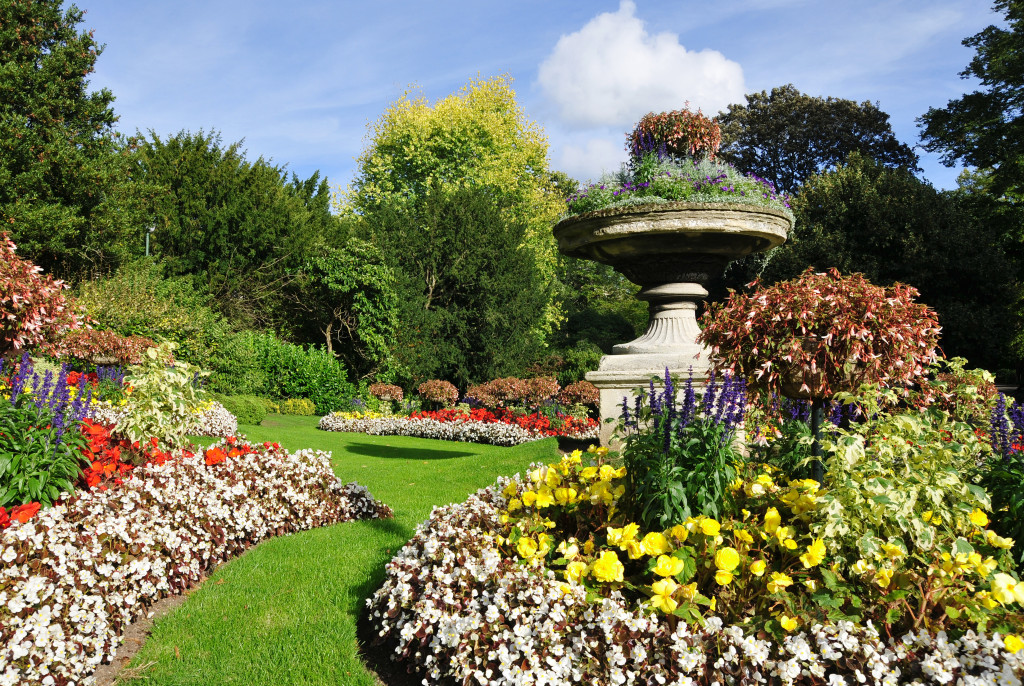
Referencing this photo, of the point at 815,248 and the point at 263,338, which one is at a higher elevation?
the point at 815,248

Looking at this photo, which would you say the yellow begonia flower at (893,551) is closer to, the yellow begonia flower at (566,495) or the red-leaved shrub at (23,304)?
the yellow begonia flower at (566,495)

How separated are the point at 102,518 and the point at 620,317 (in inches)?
982

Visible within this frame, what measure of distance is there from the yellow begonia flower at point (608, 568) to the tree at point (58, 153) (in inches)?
634

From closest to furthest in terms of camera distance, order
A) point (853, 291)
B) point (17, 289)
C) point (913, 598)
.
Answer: point (913, 598) < point (853, 291) < point (17, 289)

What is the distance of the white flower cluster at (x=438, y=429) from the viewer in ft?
40.3

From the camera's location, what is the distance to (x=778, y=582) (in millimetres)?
2658

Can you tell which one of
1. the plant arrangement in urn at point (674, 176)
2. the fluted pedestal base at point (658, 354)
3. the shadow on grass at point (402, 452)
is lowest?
the shadow on grass at point (402, 452)

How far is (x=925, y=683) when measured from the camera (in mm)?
2367

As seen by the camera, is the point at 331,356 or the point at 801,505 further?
the point at 331,356

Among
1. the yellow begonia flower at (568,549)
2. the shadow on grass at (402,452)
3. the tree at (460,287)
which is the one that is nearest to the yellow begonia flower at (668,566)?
the yellow begonia flower at (568,549)

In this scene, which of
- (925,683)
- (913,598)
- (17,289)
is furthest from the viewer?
(17,289)

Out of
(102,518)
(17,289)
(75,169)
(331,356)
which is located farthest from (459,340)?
(102,518)

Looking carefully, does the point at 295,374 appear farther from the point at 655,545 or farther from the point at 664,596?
the point at 664,596

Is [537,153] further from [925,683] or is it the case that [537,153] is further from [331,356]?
[925,683]
